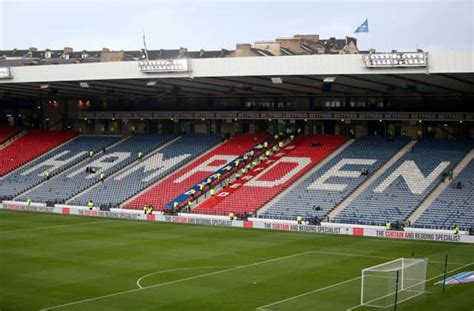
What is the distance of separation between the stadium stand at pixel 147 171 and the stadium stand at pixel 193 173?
45.6 inches

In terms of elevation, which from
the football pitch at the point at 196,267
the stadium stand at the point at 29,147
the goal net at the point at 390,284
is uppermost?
the stadium stand at the point at 29,147

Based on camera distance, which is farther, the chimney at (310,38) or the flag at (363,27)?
the chimney at (310,38)

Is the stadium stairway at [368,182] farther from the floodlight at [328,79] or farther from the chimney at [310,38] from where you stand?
the chimney at [310,38]

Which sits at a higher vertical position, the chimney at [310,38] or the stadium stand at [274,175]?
the chimney at [310,38]

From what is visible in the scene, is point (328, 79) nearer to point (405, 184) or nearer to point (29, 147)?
point (405, 184)

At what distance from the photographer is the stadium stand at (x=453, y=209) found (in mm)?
43656

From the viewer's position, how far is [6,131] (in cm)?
7875

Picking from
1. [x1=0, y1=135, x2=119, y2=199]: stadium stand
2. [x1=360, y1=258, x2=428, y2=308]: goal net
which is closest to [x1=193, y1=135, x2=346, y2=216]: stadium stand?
[x1=0, y1=135, x2=119, y2=199]: stadium stand

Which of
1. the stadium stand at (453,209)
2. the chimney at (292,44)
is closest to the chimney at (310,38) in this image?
the chimney at (292,44)

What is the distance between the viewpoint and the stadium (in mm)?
27844

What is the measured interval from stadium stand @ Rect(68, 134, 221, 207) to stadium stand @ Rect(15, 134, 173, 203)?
1.32 meters

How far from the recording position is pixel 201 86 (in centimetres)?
6031

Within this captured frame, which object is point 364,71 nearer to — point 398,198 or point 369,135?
→ point 398,198

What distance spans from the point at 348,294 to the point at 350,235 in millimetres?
18441
